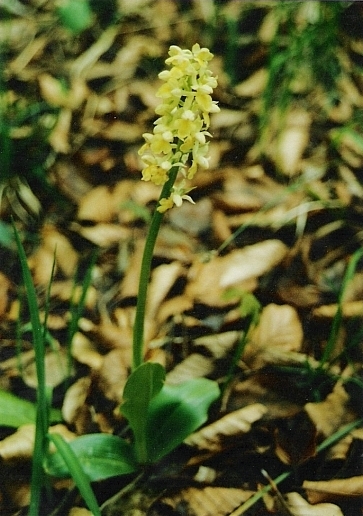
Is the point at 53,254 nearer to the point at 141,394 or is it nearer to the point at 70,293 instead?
the point at 70,293

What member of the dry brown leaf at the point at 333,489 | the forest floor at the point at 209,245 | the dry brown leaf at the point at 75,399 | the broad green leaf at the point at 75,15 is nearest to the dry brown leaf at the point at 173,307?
the forest floor at the point at 209,245

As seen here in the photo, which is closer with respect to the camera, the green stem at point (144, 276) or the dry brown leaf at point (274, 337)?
the green stem at point (144, 276)

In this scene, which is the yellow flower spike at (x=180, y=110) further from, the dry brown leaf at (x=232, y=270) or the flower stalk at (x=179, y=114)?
the dry brown leaf at (x=232, y=270)

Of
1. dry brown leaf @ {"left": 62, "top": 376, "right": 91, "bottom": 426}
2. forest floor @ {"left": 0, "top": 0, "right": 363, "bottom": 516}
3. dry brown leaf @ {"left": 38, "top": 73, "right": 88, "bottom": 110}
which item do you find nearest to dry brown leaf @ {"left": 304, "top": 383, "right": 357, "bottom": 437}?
forest floor @ {"left": 0, "top": 0, "right": 363, "bottom": 516}

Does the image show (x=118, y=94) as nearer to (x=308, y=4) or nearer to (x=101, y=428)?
(x=308, y=4)

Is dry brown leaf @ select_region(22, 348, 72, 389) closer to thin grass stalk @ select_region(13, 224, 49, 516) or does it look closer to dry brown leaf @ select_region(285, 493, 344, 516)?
thin grass stalk @ select_region(13, 224, 49, 516)

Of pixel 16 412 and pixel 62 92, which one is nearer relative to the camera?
pixel 16 412

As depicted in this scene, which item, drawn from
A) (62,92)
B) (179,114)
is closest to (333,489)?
(179,114)
